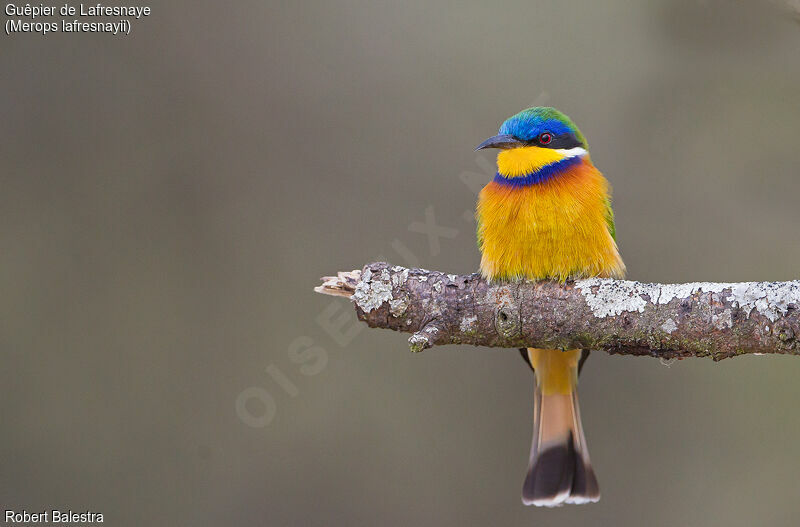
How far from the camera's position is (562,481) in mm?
3637

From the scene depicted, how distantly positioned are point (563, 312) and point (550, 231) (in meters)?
0.41

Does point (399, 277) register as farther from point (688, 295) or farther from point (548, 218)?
point (688, 295)

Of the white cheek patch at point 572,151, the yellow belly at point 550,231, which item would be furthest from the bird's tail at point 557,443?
the white cheek patch at point 572,151

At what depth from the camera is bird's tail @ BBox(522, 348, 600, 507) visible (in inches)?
143

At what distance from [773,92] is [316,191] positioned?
282 cm

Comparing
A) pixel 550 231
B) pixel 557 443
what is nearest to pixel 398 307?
pixel 550 231

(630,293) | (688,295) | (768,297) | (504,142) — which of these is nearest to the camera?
(768,297)

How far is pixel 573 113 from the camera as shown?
5.02m

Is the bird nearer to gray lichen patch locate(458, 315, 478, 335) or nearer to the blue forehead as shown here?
the blue forehead

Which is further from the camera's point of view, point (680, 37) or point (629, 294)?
point (680, 37)

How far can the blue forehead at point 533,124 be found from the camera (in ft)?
10.7

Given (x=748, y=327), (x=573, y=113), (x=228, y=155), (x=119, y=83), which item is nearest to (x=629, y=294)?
(x=748, y=327)

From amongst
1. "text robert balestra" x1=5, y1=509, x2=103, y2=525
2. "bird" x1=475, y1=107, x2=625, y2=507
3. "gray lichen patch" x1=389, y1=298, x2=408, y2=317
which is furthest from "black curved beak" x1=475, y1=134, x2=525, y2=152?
"text robert balestra" x1=5, y1=509, x2=103, y2=525

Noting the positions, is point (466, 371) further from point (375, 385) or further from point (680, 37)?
point (680, 37)
